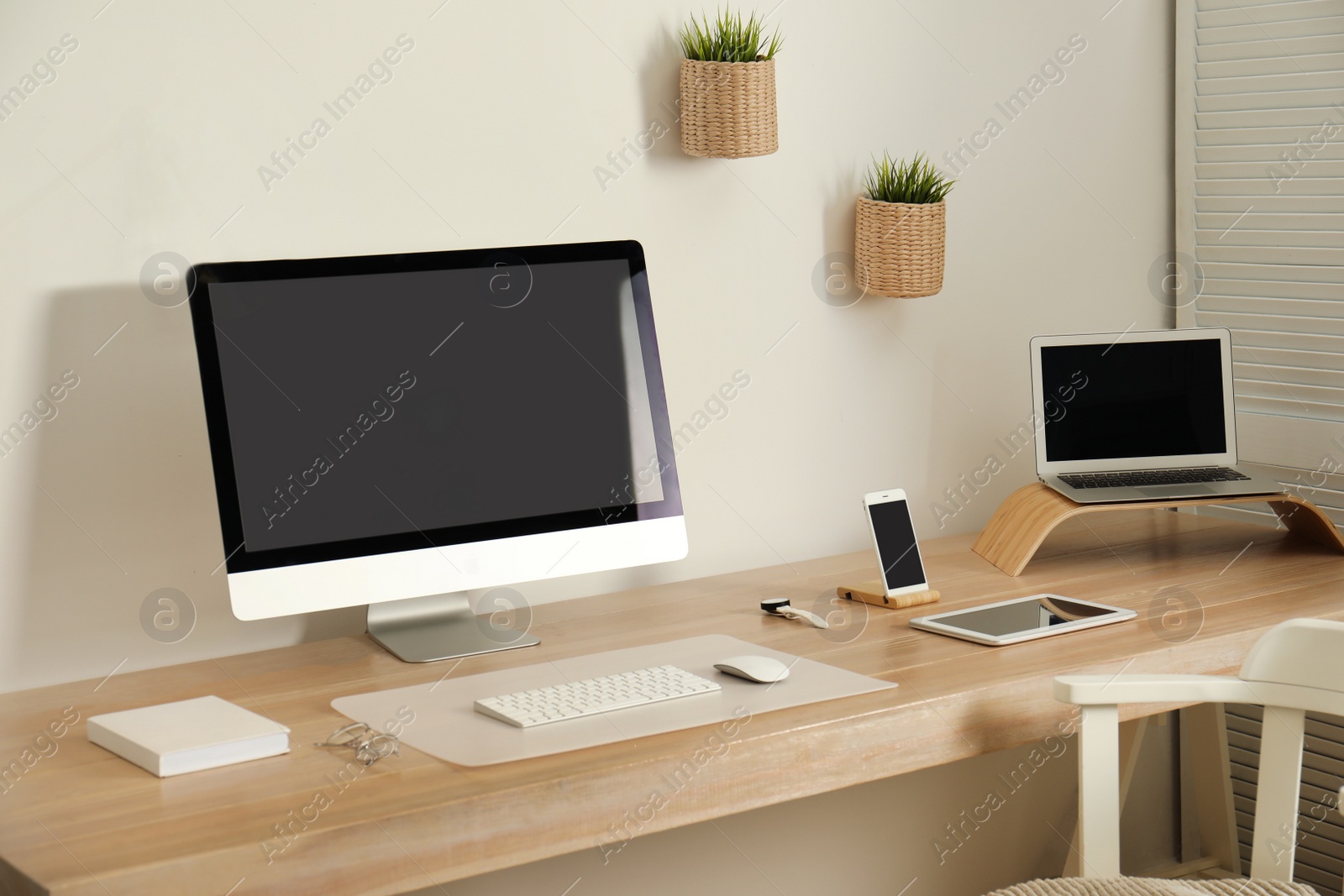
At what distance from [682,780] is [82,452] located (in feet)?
3.05

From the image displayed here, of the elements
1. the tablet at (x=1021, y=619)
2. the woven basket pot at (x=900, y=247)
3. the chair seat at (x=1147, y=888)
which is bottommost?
the chair seat at (x=1147, y=888)

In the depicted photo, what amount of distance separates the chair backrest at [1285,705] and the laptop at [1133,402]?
690 millimetres

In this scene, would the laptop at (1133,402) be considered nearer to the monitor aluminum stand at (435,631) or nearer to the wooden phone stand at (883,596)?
the wooden phone stand at (883,596)

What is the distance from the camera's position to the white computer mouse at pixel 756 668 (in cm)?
146

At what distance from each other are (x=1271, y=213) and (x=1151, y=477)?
689mm

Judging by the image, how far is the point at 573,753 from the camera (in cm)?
→ 126

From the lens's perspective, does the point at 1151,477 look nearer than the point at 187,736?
No

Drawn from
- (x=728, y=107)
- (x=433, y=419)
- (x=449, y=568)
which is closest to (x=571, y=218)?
(x=728, y=107)

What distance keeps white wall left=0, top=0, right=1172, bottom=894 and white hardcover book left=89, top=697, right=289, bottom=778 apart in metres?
0.33

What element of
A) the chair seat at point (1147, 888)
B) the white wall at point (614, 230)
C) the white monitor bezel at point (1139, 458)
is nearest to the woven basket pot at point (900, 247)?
the white wall at point (614, 230)

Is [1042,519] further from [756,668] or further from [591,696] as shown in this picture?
[591,696]

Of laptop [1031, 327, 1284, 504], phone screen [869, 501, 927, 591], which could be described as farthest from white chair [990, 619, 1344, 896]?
laptop [1031, 327, 1284, 504]

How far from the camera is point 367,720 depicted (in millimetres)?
1386

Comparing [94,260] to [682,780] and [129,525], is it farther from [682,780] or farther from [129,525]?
[682,780]
